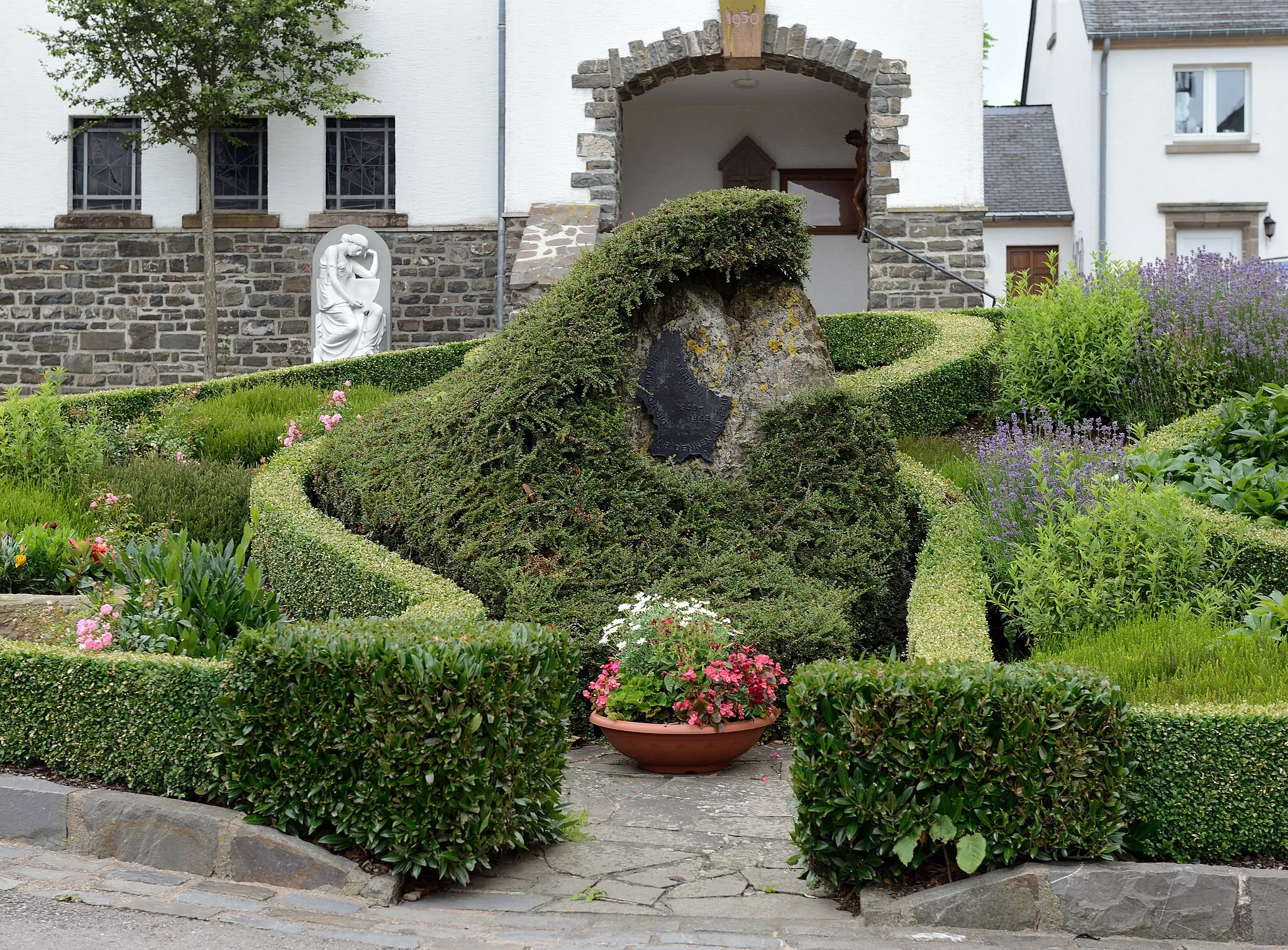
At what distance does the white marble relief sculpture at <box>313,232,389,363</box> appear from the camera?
1474 cm

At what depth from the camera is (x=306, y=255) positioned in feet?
53.4

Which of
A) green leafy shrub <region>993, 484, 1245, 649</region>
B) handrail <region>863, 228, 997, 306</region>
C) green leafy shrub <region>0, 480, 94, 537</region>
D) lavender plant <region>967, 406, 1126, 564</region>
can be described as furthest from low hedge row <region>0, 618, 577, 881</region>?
handrail <region>863, 228, 997, 306</region>

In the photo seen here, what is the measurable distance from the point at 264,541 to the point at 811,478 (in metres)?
3.14

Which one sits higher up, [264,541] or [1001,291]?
[1001,291]

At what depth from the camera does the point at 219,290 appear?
16.3 m

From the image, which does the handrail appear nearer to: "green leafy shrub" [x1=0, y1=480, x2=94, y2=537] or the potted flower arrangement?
"green leafy shrub" [x1=0, y1=480, x2=94, y2=537]

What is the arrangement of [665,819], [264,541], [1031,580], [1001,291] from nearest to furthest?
[665,819], [1031,580], [264,541], [1001,291]

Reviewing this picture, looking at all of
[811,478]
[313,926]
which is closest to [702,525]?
[811,478]

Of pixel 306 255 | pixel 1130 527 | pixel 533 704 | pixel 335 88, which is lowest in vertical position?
pixel 533 704

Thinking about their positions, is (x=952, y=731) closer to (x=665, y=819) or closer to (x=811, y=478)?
(x=665, y=819)

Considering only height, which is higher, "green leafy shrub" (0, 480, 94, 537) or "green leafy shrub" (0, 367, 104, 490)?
"green leafy shrub" (0, 367, 104, 490)

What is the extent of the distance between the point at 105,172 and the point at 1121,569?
15181 millimetres

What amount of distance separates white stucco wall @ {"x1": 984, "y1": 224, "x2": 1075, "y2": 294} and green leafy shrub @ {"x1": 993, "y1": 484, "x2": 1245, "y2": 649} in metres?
16.3

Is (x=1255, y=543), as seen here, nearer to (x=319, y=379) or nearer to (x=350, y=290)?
(x=319, y=379)
